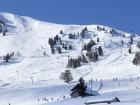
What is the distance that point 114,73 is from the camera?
184000 millimetres

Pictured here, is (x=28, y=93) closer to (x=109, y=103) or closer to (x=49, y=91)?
(x=49, y=91)

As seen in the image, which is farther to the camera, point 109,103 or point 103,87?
point 103,87

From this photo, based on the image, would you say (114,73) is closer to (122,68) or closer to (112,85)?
(122,68)

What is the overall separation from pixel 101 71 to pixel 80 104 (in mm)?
144339

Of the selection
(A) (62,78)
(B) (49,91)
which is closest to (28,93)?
(B) (49,91)

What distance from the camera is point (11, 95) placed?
10419 centimetres

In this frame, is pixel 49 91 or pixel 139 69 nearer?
pixel 49 91

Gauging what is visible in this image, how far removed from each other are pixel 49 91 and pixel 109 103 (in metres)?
54.8

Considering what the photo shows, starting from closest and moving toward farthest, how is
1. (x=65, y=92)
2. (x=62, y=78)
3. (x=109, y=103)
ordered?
(x=109, y=103) < (x=65, y=92) < (x=62, y=78)

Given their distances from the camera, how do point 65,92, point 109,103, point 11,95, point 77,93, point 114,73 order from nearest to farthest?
point 109,103, point 77,93, point 65,92, point 11,95, point 114,73

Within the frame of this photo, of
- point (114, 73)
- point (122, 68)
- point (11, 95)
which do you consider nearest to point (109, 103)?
point (11, 95)

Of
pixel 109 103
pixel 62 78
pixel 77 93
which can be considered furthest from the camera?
pixel 62 78

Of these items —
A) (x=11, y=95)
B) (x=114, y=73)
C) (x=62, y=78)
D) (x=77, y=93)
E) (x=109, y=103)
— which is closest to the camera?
(x=109, y=103)

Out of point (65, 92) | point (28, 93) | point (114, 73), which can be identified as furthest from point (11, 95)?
point (114, 73)
